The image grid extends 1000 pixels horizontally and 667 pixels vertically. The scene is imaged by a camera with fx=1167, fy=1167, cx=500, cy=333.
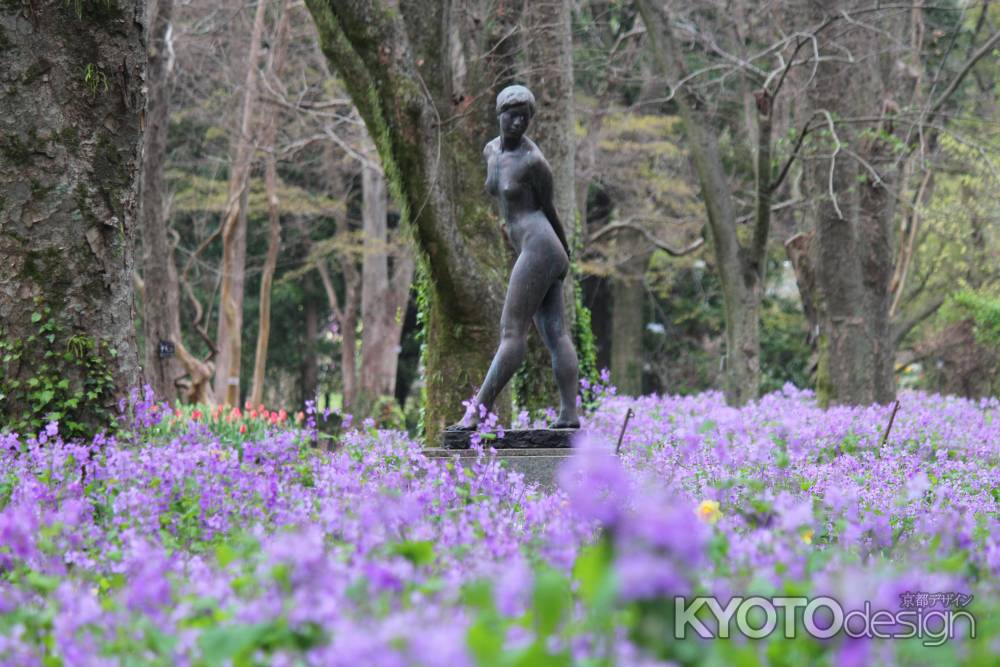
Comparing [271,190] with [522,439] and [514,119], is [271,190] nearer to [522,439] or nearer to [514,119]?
[514,119]

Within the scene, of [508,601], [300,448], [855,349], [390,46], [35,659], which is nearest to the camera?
[508,601]

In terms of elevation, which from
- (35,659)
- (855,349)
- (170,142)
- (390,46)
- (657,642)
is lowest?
(35,659)

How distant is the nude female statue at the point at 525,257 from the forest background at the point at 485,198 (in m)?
1.60

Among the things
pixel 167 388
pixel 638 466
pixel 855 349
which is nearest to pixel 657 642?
pixel 638 466

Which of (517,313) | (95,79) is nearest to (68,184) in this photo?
(95,79)

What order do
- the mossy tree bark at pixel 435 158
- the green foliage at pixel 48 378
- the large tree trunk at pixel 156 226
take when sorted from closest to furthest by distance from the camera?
1. the green foliage at pixel 48 378
2. the mossy tree bark at pixel 435 158
3. the large tree trunk at pixel 156 226

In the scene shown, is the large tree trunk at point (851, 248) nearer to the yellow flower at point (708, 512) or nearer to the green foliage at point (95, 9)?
the green foliage at point (95, 9)

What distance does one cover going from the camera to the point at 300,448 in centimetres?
898

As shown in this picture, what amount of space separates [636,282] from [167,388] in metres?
14.6

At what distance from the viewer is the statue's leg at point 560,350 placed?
8.82 m

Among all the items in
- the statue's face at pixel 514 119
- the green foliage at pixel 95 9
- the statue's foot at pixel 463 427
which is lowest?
the statue's foot at pixel 463 427

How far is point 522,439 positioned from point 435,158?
297 centimetres

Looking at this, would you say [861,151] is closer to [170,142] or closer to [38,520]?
[38,520]

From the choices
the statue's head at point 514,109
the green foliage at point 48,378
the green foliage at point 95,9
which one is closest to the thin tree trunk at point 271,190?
the green foliage at point 95,9
